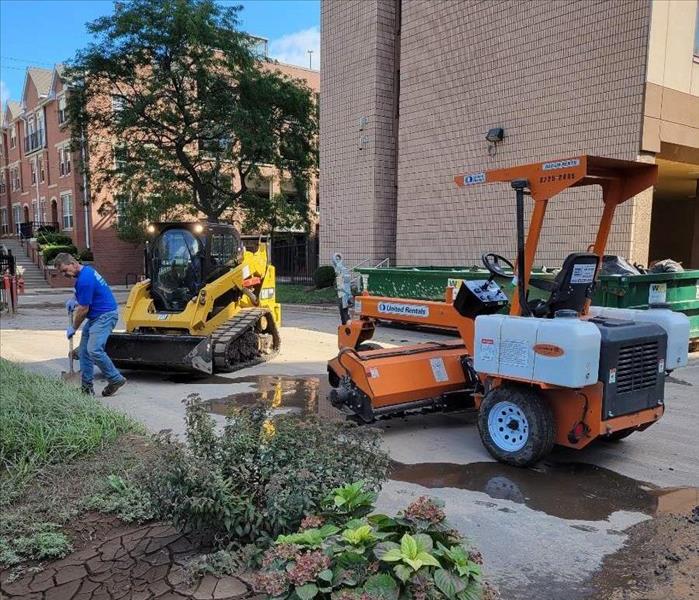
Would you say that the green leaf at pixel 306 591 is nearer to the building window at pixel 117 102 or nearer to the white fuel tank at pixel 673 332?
the white fuel tank at pixel 673 332

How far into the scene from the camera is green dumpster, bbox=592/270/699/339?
28.6 ft

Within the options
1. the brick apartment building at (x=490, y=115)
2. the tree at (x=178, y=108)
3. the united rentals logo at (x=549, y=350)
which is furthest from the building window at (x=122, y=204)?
the united rentals logo at (x=549, y=350)

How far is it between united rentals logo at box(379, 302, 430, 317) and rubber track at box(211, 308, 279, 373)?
268 cm

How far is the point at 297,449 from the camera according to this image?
3.47m

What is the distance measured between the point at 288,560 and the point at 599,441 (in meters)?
4.01

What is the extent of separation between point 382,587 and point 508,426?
9.52 feet

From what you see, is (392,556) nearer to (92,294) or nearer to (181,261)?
(92,294)

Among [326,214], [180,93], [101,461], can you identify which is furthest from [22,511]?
[180,93]

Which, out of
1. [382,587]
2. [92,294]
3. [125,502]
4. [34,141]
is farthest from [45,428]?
[34,141]

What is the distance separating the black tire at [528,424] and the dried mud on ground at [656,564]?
3.03ft

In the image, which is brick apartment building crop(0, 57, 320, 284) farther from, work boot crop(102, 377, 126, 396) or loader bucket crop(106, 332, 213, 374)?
work boot crop(102, 377, 126, 396)

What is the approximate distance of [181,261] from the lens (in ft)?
29.8

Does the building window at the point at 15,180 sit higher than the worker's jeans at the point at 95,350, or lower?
higher

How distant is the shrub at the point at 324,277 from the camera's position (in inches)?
784
